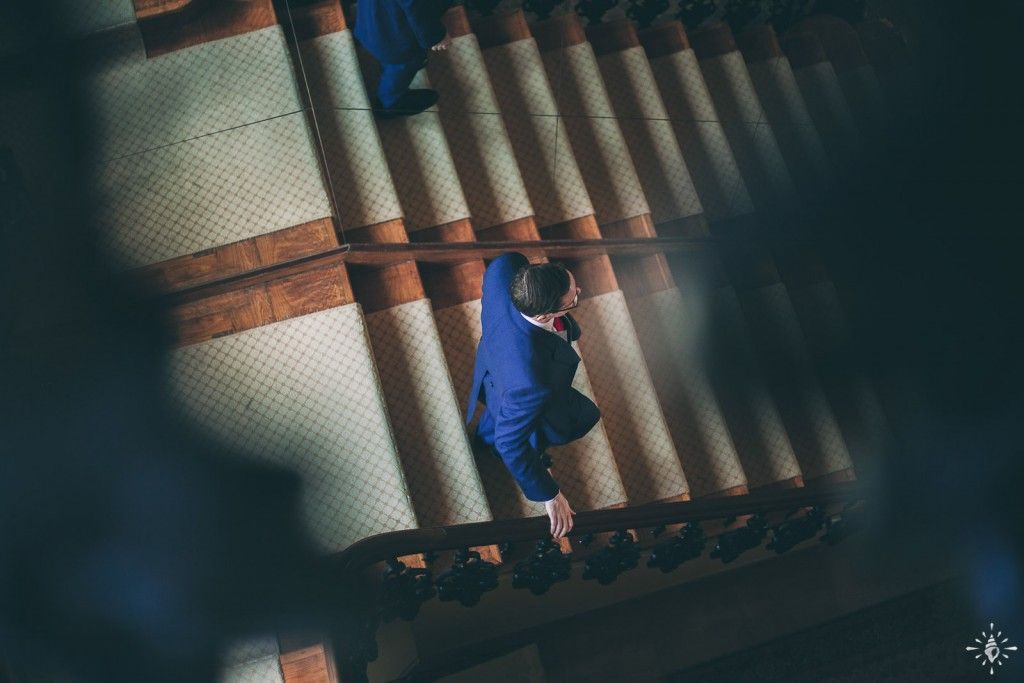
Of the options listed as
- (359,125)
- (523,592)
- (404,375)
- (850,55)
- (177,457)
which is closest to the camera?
(177,457)

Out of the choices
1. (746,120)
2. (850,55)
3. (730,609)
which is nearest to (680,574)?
(730,609)

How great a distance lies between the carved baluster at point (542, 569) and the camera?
3463 mm

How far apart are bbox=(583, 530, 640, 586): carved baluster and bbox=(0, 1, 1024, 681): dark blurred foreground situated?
4.08 ft

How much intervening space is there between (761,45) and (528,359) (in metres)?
3.91

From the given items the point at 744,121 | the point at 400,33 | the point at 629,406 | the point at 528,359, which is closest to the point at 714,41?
the point at 744,121

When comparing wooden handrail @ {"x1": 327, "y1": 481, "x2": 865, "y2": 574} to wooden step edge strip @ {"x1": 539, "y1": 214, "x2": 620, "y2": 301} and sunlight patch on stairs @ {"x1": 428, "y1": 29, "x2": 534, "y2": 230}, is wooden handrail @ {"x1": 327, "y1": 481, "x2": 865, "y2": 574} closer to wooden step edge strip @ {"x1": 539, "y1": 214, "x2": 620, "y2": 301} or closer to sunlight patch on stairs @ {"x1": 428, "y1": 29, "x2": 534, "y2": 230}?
wooden step edge strip @ {"x1": 539, "y1": 214, "x2": 620, "y2": 301}

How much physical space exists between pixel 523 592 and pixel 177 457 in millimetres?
2262

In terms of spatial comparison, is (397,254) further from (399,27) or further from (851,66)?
(851,66)

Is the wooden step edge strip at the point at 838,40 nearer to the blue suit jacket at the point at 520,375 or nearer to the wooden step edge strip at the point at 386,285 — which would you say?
the wooden step edge strip at the point at 386,285

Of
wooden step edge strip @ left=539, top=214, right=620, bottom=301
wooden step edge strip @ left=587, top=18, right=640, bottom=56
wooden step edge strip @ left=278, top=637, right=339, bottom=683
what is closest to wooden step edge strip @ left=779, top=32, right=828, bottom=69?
wooden step edge strip @ left=587, top=18, right=640, bottom=56

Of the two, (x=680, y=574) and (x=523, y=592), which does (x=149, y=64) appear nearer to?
(x=523, y=592)

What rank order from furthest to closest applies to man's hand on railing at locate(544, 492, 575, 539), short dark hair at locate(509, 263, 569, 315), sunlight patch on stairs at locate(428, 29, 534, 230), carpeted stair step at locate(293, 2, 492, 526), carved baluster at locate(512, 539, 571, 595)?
sunlight patch on stairs at locate(428, 29, 534, 230) < carpeted stair step at locate(293, 2, 492, 526) < carved baluster at locate(512, 539, 571, 595) < man's hand on railing at locate(544, 492, 575, 539) < short dark hair at locate(509, 263, 569, 315)

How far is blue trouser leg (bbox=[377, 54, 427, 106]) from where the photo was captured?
3959mm

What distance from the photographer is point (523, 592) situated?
496 cm
